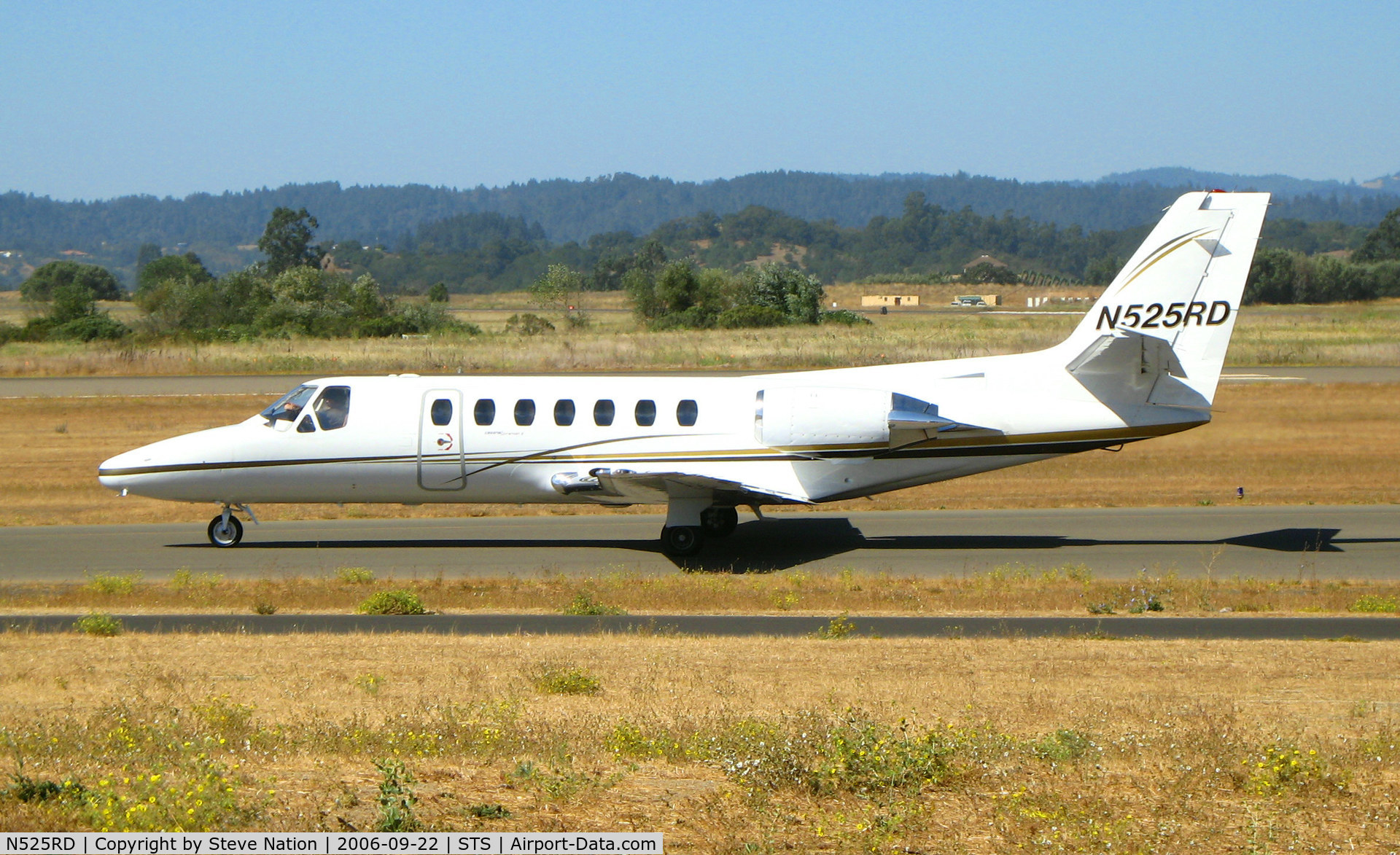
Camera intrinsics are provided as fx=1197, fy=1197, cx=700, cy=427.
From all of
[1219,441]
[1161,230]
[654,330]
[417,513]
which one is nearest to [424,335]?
[654,330]

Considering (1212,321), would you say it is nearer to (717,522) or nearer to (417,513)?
(717,522)

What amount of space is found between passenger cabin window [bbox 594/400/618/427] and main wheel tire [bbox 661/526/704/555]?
219 centimetres

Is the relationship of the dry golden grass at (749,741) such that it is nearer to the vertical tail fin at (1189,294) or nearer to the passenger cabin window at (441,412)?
the vertical tail fin at (1189,294)

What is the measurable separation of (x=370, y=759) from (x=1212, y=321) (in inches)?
645

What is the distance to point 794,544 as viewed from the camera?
71.9ft

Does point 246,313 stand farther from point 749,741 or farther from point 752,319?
point 749,741

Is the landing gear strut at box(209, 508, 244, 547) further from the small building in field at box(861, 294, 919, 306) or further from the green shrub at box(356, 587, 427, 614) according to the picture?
the small building in field at box(861, 294, 919, 306)

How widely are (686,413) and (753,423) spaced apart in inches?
45.5

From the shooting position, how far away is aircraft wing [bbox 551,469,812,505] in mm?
19453

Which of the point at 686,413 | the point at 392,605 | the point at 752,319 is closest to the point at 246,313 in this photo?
the point at 752,319

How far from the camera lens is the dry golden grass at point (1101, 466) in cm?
2644

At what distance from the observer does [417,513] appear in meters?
25.9

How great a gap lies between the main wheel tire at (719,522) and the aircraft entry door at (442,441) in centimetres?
440

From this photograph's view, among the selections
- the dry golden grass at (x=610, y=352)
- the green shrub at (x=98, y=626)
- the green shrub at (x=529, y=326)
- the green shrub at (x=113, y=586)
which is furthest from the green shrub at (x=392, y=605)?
the green shrub at (x=529, y=326)
